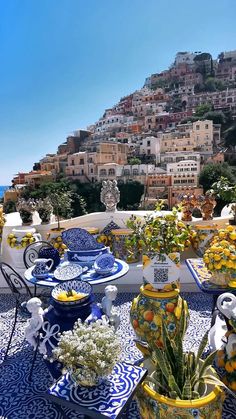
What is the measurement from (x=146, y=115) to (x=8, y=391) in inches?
2090

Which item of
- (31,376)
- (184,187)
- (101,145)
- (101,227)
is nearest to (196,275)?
(31,376)

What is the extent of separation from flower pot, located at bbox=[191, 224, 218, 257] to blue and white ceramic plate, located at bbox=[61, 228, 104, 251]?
1720 mm

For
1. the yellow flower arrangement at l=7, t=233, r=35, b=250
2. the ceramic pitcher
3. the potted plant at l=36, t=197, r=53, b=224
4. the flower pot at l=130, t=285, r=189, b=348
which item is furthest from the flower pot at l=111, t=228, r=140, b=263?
the flower pot at l=130, t=285, r=189, b=348

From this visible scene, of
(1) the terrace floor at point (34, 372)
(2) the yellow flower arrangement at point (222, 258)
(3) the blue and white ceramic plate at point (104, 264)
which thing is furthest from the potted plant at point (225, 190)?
(3) the blue and white ceramic plate at point (104, 264)

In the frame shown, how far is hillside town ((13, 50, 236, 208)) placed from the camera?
3471cm

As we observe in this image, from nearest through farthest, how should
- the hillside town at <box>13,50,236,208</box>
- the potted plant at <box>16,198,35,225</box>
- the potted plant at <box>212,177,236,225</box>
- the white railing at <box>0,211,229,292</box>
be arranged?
the potted plant at <box>212,177,236,225</box>
the white railing at <box>0,211,229,292</box>
the potted plant at <box>16,198,35,225</box>
the hillside town at <box>13,50,236,208</box>

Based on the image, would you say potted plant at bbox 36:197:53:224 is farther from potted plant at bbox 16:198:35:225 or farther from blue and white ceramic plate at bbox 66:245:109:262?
blue and white ceramic plate at bbox 66:245:109:262

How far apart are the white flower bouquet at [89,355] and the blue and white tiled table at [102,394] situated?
0.06 m

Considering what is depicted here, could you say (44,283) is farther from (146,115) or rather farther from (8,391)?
(146,115)

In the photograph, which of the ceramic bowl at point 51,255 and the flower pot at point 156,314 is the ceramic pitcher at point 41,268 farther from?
the flower pot at point 156,314

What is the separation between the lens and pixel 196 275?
8.92 feet

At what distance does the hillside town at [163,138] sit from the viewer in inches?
1367

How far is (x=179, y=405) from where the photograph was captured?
140 centimetres

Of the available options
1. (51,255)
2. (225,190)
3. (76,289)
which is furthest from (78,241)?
(225,190)
